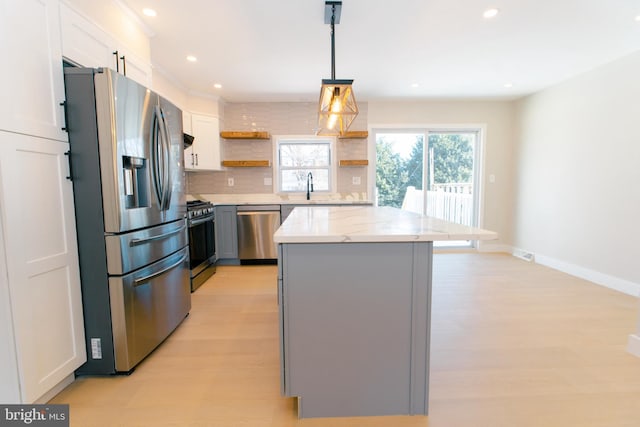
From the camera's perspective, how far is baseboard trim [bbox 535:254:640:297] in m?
2.94

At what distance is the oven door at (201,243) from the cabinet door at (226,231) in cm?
14

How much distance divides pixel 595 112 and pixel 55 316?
5258mm

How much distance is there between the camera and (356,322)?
4.51 feet

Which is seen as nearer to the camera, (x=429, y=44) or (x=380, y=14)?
(x=380, y=14)

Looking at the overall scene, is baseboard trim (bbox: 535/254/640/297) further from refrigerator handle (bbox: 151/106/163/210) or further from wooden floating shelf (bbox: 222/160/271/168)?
refrigerator handle (bbox: 151/106/163/210)

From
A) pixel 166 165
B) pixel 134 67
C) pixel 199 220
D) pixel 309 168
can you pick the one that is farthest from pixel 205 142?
pixel 166 165

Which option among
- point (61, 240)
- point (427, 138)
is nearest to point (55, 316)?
point (61, 240)

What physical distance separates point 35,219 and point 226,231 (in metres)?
2.68

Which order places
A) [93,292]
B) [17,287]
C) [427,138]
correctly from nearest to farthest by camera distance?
[17,287], [93,292], [427,138]

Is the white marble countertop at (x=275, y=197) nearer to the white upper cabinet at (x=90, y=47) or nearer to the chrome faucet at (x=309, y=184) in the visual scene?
the chrome faucet at (x=309, y=184)

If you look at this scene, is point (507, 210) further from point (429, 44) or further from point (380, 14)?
point (380, 14)

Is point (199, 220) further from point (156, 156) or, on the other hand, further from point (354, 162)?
point (354, 162)

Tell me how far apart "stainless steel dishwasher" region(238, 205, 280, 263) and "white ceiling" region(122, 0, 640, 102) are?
1686mm

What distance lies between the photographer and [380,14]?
2.22m
